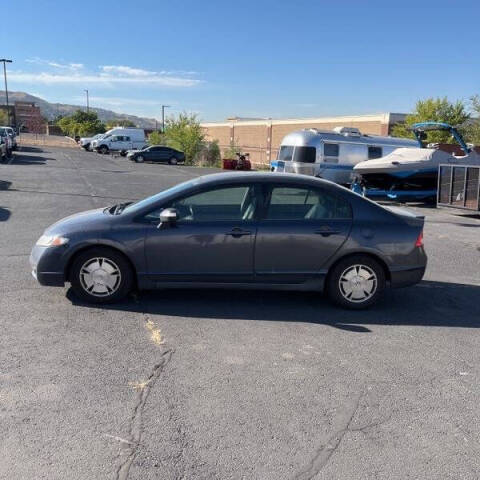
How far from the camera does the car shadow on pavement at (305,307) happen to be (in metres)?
5.51

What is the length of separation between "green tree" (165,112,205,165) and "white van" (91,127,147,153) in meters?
4.27

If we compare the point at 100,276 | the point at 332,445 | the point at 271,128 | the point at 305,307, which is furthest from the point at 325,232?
the point at 271,128

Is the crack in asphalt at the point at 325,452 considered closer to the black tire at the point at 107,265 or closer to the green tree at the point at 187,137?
the black tire at the point at 107,265

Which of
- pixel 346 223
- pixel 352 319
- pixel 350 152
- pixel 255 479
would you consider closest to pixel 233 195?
pixel 346 223

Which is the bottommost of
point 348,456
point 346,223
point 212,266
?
point 348,456

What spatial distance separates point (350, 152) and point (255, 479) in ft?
61.0

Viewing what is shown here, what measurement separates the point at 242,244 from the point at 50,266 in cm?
206

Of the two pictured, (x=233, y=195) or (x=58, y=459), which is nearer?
(x=58, y=459)

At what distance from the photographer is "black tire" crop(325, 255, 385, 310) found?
19.0ft

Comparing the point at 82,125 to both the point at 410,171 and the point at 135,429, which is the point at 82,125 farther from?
the point at 135,429

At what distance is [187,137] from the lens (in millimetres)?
48062

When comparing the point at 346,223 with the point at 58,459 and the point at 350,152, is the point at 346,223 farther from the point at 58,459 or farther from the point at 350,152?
the point at 350,152

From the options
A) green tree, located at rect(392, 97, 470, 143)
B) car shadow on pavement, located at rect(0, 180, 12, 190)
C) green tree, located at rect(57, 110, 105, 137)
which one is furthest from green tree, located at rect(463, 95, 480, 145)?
green tree, located at rect(57, 110, 105, 137)

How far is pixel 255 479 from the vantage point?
2891mm
